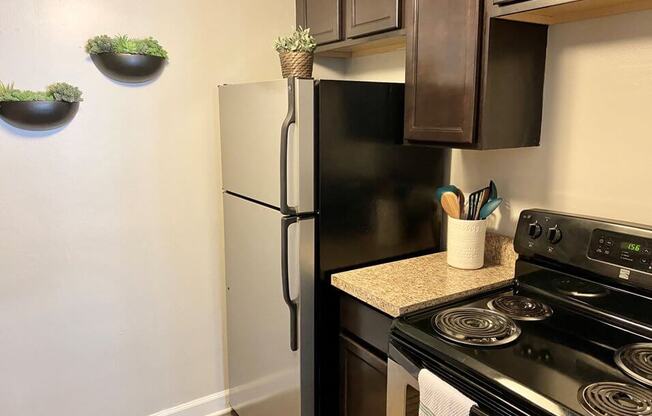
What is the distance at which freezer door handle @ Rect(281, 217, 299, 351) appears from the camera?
1795 mm

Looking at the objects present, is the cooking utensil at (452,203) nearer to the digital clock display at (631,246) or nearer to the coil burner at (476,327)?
the coil burner at (476,327)

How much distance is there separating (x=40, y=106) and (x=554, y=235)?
6.40 feet

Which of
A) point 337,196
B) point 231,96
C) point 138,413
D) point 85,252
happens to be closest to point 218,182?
point 231,96

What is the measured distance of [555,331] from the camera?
1.36 metres

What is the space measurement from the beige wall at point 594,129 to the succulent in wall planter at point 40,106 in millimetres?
1758

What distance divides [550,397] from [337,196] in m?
1.00

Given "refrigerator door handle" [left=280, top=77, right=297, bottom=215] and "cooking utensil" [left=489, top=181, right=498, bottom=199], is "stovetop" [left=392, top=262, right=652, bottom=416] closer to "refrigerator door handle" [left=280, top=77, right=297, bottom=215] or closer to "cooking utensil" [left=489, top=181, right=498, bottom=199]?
"cooking utensil" [left=489, top=181, right=498, bottom=199]

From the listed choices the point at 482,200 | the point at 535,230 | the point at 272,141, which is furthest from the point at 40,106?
the point at 535,230

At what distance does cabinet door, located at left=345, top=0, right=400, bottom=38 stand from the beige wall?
0.56 metres

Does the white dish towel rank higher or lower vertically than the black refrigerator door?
lower

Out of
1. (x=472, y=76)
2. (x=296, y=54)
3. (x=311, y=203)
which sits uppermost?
(x=296, y=54)

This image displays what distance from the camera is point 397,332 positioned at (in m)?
1.42

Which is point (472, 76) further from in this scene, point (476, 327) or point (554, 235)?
point (476, 327)

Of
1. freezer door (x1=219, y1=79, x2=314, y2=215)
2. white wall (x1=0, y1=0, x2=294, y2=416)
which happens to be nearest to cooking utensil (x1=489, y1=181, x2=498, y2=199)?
freezer door (x1=219, y1=79, x2=314, y2=215)
